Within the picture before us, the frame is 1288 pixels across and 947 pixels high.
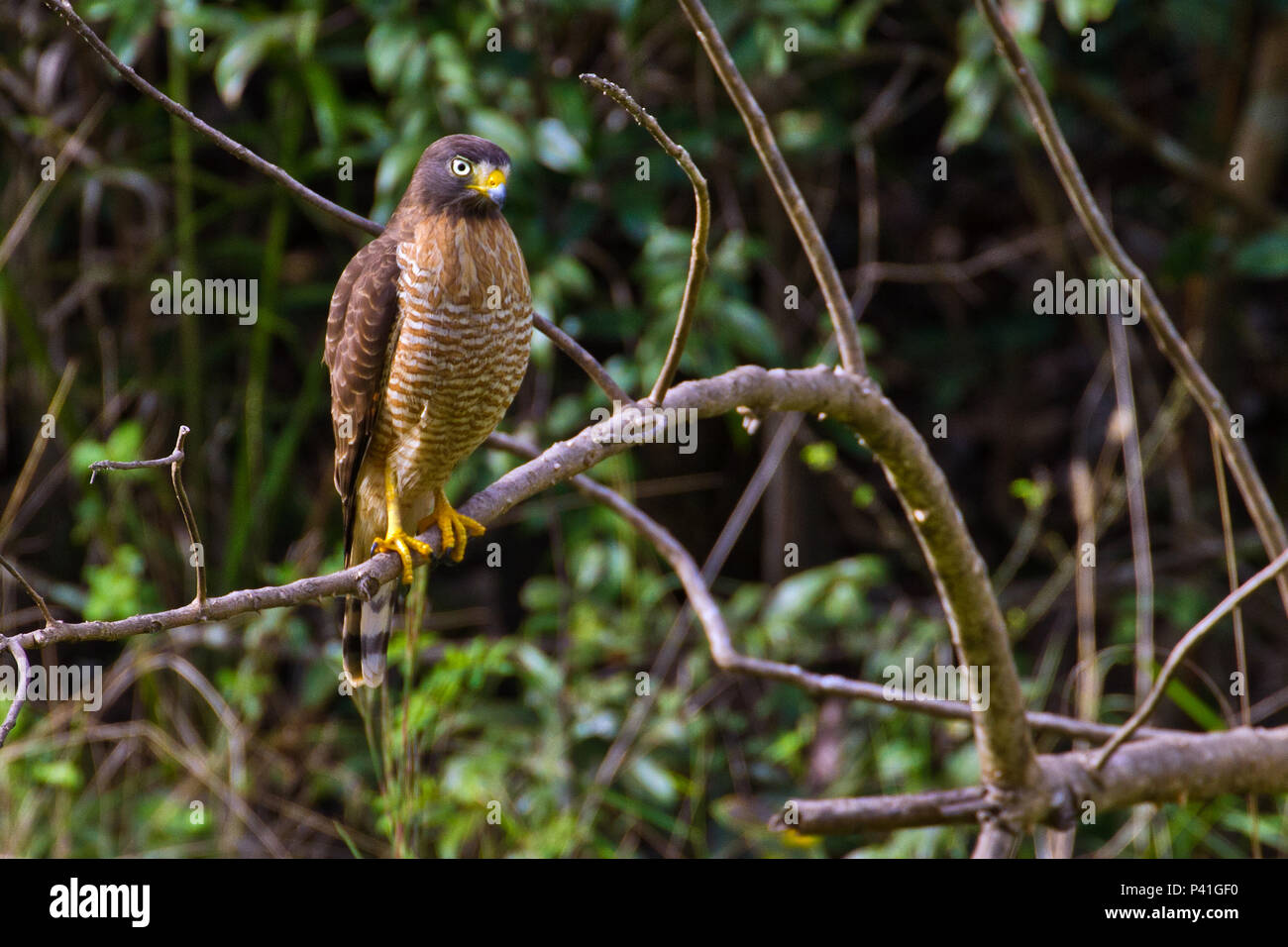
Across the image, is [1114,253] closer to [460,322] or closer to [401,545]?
[460,322]

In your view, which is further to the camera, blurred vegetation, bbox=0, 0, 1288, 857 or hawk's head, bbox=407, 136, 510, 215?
blurred vegetation, bbox=0, 0, 1288, 857

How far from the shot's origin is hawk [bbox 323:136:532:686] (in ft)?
7.67

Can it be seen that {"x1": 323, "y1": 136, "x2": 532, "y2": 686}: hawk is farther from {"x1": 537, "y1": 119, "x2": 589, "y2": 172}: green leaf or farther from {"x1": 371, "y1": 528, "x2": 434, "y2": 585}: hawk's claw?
{"x1": 537, "y1": 119, "x2": 589, "y2": 172}: green leaf

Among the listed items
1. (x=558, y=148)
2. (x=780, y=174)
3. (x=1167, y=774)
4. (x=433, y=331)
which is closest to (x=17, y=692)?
(x=433, y=331)

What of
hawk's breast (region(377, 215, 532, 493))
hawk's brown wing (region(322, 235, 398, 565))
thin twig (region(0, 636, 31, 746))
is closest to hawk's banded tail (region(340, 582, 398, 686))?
hawk's brown wing (region(322, 235, 398, 565))

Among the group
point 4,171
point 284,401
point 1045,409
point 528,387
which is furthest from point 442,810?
point 1045,409

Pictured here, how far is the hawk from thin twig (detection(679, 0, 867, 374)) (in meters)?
0.45

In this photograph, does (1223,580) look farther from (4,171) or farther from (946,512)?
(4,171)

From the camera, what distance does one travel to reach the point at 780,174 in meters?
2.23

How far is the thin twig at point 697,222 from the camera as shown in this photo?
1674mm

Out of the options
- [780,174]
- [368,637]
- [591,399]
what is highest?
[780,174]

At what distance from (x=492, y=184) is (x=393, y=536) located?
710mm

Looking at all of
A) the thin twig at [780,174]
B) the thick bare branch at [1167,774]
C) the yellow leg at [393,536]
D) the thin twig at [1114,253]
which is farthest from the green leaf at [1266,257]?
the yellow leg at [393,536]

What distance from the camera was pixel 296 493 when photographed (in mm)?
5012
